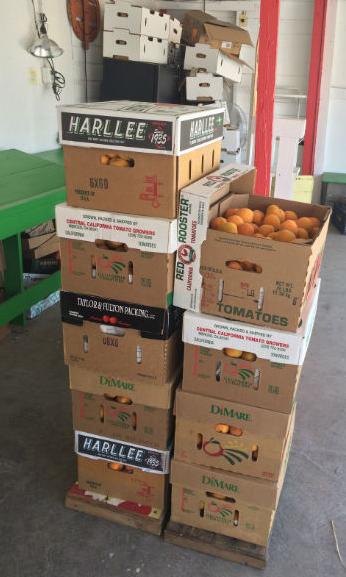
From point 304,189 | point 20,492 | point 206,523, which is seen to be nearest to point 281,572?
point 206,523

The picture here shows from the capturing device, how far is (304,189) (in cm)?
589

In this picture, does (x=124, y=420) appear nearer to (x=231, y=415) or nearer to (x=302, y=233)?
(x=231, y=415)

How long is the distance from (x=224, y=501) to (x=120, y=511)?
409 millimetres

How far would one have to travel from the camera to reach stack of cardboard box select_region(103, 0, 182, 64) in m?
4.67

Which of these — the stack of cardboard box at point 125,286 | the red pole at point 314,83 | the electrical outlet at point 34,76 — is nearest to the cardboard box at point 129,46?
the electrical outlet at point 34,76

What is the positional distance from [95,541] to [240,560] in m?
0.52

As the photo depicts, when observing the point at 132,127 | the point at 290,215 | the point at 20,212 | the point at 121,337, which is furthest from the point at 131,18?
the point at 121,337

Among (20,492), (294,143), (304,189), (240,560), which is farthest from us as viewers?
(304,189)

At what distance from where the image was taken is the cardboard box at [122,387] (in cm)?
172

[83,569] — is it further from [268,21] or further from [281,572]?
[268,21]

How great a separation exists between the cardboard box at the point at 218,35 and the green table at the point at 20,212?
238 centimetres

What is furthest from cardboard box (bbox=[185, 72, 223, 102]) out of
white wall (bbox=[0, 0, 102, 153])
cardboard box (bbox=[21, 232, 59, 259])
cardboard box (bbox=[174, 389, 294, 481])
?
cardboard box (bbox=[174, 389, 294, 481])

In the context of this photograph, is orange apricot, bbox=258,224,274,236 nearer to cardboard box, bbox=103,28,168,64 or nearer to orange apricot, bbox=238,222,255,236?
orange apricot, bbox=238,222,255,236

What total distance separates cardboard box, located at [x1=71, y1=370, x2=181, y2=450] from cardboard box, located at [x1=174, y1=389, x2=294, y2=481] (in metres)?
0.06
